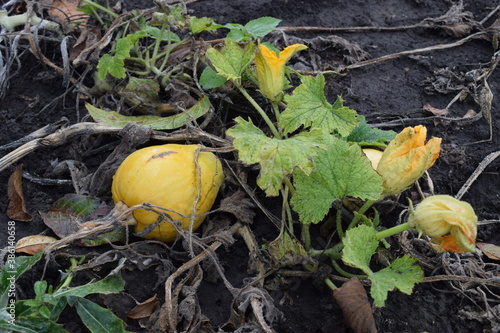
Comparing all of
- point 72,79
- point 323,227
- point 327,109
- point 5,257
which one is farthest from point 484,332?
point 72,79

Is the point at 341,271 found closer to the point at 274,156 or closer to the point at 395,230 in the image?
the point at 395,230

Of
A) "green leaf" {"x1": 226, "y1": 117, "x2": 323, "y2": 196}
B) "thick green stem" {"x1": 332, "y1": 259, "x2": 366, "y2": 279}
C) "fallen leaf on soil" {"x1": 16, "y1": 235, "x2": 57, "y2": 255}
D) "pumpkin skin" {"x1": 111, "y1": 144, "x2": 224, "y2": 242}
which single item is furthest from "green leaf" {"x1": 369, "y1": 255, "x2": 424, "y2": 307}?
"fallen leaf on soil" {"x1": 16, "y1": 235, "x2": 57, "y2": 255}

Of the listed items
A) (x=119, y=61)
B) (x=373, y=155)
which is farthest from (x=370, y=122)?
(x=119, y=61)

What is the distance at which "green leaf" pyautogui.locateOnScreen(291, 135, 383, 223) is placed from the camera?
1.91m

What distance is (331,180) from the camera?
6.43 feet

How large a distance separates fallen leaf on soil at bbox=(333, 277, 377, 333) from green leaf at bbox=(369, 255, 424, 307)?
0.11 metres

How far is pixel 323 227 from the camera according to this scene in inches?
87.5

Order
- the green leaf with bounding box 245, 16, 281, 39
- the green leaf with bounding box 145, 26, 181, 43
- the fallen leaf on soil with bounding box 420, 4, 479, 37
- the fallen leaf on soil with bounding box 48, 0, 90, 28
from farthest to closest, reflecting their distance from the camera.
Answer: the fallen leaf on soil with bounding box 420, 4, 479, 37, the fallen leaf on soil with bounding box 48, 0, 90, 28, the green leaf with bounding box 145, 26, 181, 43, the green leaf with bounding box 245, 16, 281, 39

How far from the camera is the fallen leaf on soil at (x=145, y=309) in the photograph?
77.7 inches

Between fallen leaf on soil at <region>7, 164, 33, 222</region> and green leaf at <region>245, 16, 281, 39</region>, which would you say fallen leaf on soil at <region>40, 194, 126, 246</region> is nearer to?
fallen leaf on soil at <region>7, 164, 33, 222</region>

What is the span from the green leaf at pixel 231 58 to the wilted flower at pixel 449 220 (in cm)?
97

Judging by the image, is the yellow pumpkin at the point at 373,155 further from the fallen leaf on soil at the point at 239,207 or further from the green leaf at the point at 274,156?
the fallen leaf on soil at the point at 239,207

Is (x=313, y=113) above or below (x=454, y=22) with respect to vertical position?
above

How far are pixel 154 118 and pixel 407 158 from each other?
50.8 inches
